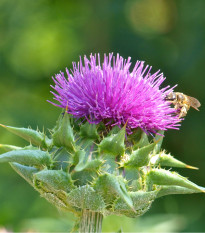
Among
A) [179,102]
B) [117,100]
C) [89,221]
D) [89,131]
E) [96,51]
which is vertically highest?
[96,51]

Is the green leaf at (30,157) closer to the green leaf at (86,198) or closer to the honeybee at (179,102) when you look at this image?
the green leaf at (86,198)

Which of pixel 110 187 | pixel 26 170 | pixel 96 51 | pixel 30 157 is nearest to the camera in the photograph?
pixel 110 187

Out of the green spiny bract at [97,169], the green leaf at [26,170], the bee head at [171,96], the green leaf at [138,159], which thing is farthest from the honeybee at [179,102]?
the green leaf at [26,170]

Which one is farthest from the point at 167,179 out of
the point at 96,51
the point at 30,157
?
the point at 96,51

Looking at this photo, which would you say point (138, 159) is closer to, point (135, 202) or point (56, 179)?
point (135, 202)

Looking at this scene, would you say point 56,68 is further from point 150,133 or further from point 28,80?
point 150,133

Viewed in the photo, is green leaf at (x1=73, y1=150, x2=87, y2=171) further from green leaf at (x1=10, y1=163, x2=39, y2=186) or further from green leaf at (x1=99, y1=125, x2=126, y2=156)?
green leaf at (x1=10, y1=163, x2=39, y2=186)
